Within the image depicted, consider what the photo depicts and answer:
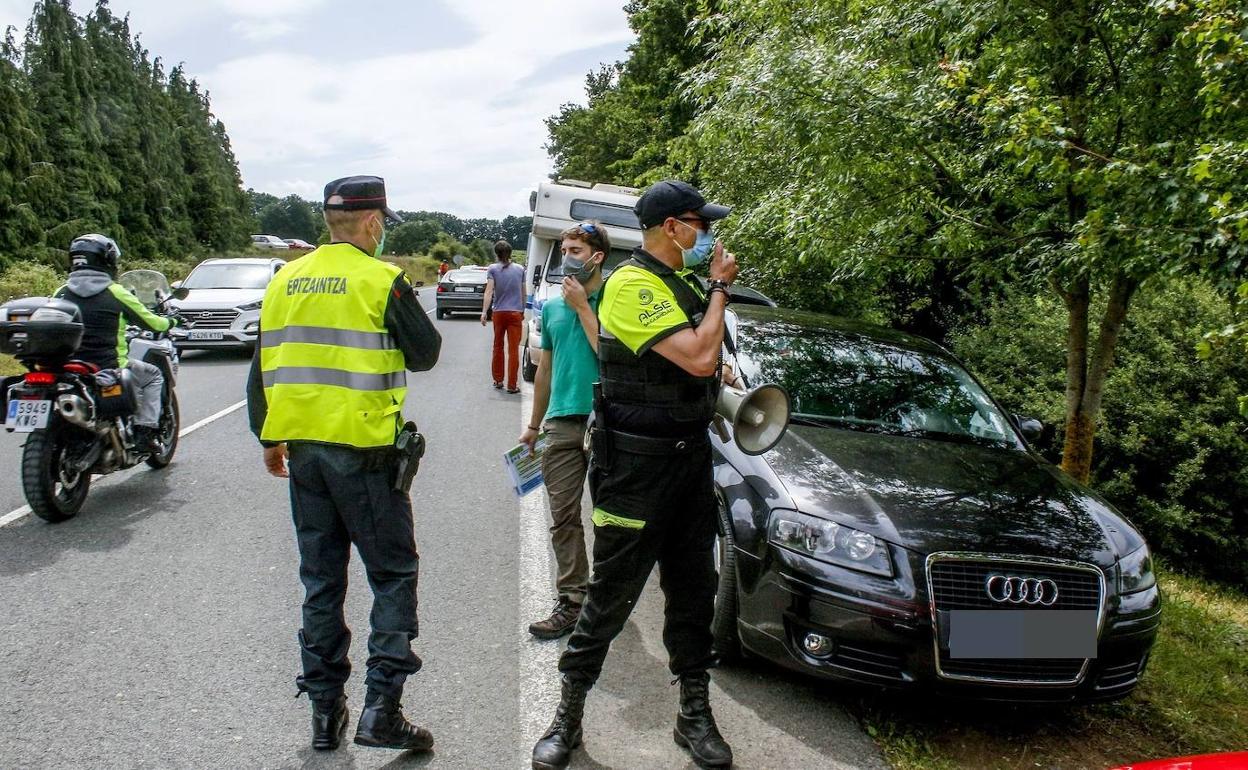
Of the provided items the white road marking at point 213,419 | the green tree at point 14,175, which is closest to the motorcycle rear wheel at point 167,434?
the white road marking at point 213,419

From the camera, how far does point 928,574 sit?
3.43m

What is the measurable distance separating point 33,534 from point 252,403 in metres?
3.14

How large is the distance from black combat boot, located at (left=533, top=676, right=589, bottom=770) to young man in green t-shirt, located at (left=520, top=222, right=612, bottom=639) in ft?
3.31

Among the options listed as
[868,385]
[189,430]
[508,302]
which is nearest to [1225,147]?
[868,385]

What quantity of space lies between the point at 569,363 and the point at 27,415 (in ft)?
11.7

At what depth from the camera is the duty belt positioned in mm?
3129

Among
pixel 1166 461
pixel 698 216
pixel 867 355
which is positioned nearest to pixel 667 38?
pixel 1166 461

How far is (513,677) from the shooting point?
3830 millimetres

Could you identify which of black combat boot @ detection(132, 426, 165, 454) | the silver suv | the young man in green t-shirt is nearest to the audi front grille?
the young man in green t-shirt

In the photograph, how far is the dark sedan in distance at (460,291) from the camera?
1032 inches

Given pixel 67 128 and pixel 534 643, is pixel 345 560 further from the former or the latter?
pixel 67 128

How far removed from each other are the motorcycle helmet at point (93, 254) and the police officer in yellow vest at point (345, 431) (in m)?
3.57

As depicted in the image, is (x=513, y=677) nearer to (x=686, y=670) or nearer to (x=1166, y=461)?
(x=686, y=670)

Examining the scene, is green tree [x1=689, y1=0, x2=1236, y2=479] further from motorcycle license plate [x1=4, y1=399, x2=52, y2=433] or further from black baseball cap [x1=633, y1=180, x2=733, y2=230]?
motorcycle license plate [x1=4, y1=399, x2=52, y2=433]
